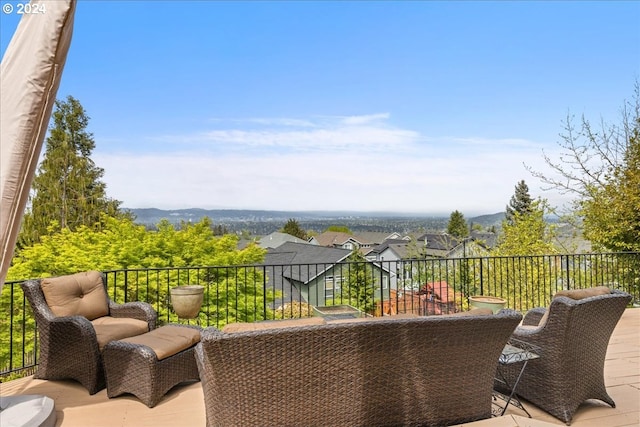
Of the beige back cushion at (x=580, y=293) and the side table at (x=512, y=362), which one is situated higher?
the beige back cushion at (x=580, y=293)

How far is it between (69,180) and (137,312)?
18.2 metres

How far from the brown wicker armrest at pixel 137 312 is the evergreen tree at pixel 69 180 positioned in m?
15.9

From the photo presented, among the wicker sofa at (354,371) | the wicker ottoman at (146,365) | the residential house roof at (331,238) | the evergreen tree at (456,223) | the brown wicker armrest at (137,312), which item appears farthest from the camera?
the evergreen tree at (456,223)

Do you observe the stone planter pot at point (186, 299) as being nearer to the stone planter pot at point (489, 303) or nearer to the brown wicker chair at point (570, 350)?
the stone planter pot at point (489, 303)

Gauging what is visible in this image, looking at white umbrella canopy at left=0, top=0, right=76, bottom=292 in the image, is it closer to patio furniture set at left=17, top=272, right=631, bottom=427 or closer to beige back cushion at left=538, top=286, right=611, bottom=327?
patio furniture set at left=17, top=272, right=631, bottom=427

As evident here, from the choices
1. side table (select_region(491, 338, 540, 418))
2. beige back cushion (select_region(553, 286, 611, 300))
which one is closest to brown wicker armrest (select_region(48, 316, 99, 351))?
side table (select_region(491, 338, 540, 418))

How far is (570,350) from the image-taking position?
246 centimetres

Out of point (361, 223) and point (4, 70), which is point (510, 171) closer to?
point (4, 70)

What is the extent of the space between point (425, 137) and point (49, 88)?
49.5 ft

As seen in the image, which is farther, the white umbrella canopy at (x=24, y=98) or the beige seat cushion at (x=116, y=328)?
the beige seat cushion at (x=116, y=328)

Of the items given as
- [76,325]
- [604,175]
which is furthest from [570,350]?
[604,175]

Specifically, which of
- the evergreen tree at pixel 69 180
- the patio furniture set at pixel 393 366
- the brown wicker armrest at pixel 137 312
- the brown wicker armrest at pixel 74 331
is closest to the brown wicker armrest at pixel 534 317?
the patio furniture set at pixel 393 366

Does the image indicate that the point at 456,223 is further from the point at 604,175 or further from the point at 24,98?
the point at 24,98

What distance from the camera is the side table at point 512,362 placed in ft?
7.77
